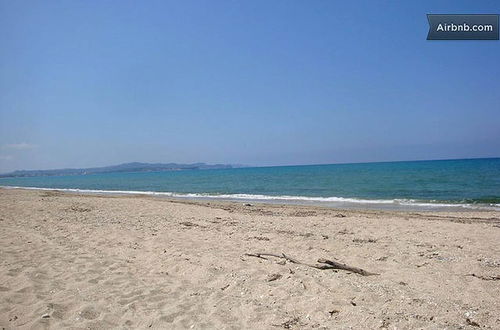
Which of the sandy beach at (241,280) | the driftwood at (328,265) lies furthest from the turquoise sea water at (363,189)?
the driftwood at (328,265)

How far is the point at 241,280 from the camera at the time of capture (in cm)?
534

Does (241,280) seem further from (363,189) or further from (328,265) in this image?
(363,189)

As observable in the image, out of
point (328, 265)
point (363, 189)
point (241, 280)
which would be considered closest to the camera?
point (241, 280)

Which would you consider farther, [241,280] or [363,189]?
[363,189]

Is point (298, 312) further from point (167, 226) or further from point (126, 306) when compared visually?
point (167, 226)

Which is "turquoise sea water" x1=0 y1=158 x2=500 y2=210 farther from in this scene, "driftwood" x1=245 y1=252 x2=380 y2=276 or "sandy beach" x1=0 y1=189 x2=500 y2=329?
"driftwood" x1=245 y1=252 x2=380 y2=276

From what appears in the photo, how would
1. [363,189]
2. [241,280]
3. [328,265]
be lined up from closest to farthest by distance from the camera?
[241,280] → [328,265] → [363,189]

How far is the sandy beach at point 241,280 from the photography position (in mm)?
4082

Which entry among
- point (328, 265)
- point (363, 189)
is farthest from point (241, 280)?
point (363, 189)

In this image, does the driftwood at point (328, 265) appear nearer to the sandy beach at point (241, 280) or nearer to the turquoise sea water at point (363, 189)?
the sandy beach at point (241, 280)

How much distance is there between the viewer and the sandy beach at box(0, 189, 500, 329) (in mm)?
4082

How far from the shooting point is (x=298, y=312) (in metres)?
4.25

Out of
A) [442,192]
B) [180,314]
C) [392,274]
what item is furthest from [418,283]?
[442,192]

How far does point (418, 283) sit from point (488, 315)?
47.7 inches
